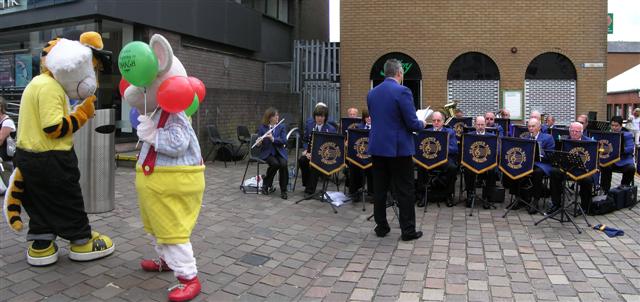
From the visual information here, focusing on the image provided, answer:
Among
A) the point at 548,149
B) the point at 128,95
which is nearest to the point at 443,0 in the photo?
the point at 548,149

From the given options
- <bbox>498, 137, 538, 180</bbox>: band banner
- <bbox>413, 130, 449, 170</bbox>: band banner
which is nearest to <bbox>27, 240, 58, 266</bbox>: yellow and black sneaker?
<bbox>413, 130, 449, 170</bbox>: band banner

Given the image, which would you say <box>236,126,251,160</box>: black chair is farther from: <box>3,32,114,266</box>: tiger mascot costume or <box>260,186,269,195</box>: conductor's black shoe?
<box>3,32,114,266</box>: tiger mascot costume

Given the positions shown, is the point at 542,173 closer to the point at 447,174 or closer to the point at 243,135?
the point at 447,174

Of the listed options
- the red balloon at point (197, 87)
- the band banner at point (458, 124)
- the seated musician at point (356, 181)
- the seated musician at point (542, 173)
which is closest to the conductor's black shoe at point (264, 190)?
the seated musician at point (356, 181)

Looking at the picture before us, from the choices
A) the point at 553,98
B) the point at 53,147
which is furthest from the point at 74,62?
the point at 553,98

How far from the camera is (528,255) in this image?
16.6 feet

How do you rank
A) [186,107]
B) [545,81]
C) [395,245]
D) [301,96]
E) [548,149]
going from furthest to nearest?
1. [301,96]
2. [545,81]
3. [548,149]
4. [395,245]
5. [186,107]

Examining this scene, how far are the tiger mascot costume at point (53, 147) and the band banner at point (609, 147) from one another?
7.02 m

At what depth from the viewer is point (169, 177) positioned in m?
3.73

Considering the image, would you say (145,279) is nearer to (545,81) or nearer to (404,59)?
(404,59)

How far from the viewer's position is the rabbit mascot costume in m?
3.73

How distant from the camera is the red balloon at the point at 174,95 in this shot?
3.64 meters

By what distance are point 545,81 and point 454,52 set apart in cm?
245

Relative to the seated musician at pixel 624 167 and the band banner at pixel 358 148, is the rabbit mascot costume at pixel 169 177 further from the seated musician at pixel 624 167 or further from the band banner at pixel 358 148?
the seated musician at pixel 624 167
